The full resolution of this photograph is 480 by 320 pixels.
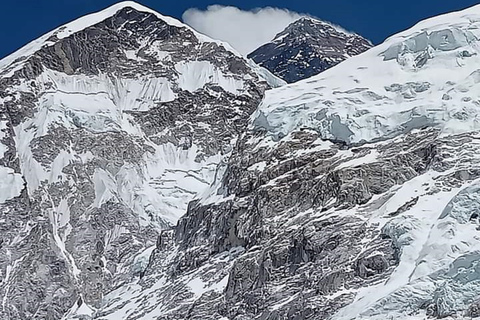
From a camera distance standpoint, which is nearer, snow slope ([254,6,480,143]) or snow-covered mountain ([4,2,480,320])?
snow-covered mountain ([4,2,480,320])

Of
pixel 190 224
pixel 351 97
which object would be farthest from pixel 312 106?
pixel 190 224

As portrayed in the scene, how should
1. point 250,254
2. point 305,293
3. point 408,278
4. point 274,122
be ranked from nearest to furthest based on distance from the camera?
point 408,278 < point 305,293 < point 250,254 < point 274,122

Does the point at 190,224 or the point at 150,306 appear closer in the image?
the point at 150,306

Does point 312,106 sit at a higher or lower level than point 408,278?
higher

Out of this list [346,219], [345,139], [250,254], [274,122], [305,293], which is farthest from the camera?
[274,122]

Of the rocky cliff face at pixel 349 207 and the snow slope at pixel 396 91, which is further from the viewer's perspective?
the snow slope at pixel 396 91

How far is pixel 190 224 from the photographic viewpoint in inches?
6718

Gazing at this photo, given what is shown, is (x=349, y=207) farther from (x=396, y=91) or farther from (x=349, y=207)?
(x=396, y=91)

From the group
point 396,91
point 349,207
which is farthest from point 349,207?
point 396,91

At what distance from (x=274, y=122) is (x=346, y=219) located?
1344 inches

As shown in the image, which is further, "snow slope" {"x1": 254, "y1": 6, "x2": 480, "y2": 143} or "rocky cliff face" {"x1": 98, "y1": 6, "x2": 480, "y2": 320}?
"snow slope" {"x1": 254, "y1": 6, "x2": 480, "y2": 143}

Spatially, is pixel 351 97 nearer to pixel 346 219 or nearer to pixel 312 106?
pixel 312 106

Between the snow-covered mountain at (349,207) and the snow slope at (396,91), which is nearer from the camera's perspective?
the snow-covered mountain at (349,207)

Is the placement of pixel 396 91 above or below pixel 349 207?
above
